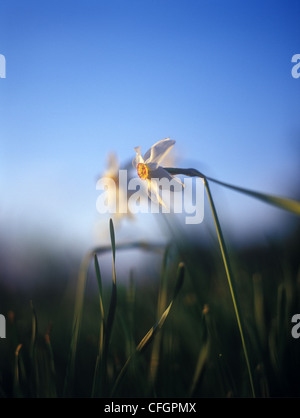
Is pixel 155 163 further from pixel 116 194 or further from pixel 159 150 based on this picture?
pixel 116 194

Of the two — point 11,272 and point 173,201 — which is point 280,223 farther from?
point 11,272

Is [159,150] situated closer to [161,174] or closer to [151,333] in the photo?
[161,174]

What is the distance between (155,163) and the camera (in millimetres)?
616

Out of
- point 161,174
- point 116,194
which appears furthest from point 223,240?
point 116,194

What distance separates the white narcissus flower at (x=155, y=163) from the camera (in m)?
0.61

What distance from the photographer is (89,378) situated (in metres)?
0.81

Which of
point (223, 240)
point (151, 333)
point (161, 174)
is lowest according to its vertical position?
point (151, 333)

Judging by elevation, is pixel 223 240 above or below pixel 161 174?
below

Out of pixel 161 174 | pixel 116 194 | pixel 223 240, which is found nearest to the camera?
pixel 223 240

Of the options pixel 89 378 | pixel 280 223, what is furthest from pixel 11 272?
pixel 280 223

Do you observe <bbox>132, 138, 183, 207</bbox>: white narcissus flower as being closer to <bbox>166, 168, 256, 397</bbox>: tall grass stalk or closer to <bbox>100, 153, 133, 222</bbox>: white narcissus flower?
<bbox>166, 168, 256, 397</bbox>: tall grass stalk

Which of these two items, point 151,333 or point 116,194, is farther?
point 116,194

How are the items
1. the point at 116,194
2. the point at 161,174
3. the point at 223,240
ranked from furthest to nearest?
the point at 116,194
the point at 161,174
the point at 223,240

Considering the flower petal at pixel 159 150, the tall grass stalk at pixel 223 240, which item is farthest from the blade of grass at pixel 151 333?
the flower petal at pixel 159 150
